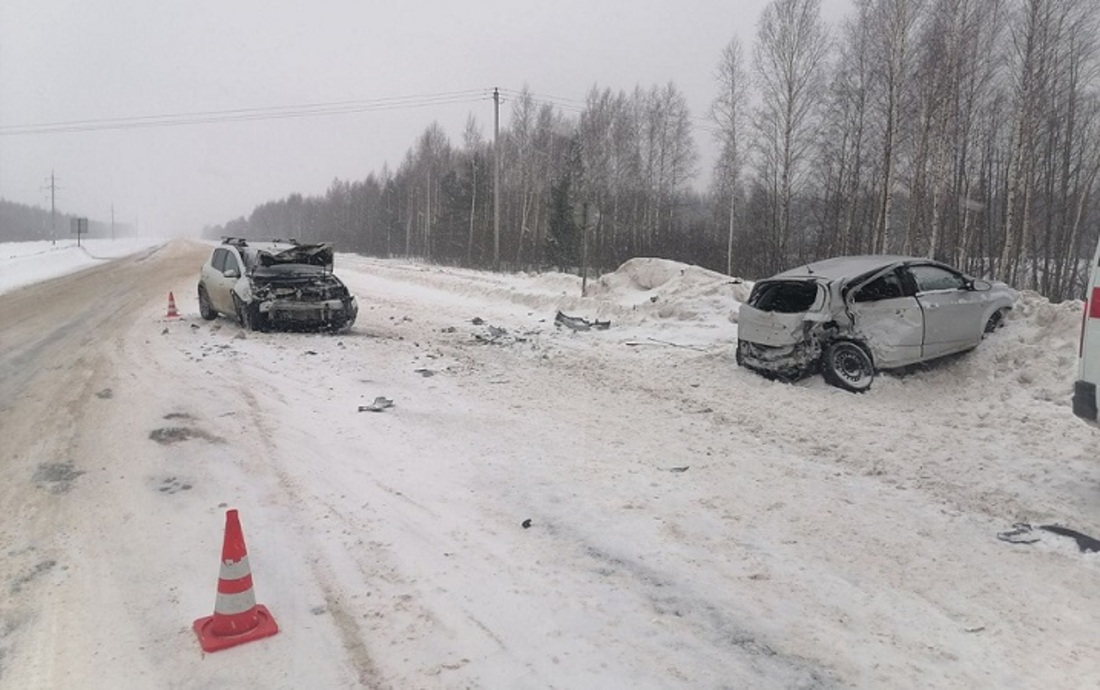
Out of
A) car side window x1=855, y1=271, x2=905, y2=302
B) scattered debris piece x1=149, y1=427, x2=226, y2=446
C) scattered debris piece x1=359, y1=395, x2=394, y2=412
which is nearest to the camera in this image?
scattered debris piece x1=149, y1=427, x2=226, y2=446

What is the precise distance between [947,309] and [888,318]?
2.62 feet

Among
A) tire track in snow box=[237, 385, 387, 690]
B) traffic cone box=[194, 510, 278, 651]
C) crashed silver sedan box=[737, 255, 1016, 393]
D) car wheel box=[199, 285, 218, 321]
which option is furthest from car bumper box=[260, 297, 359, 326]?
traffic cone box=[194, 510, 278, 651]

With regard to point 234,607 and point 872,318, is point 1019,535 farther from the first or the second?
point 234,607

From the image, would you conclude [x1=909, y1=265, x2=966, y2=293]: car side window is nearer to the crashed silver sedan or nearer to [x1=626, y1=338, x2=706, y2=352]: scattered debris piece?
the crashed silver sedan

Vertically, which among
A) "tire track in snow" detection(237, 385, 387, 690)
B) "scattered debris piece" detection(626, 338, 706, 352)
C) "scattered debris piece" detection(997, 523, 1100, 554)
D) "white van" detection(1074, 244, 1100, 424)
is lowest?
"tire track in snow" detection(237, 385, 387, 690)

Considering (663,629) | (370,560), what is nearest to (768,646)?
(663,629)

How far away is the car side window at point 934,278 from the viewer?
8523 millimetres

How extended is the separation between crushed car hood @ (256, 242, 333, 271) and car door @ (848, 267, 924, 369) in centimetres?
948

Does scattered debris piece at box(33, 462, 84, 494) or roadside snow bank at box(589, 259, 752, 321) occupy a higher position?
roadside snow bank at box(589, 259, 752, 321)

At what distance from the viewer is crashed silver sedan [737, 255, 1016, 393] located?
8305mm

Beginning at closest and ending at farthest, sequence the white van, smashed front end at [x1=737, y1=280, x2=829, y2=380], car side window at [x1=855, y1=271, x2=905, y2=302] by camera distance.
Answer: the white van → car side window at [x1=855, y1=271, x2=905, y2=302] → smashed front end at [x1=737, y1=280, x2=829, y2=380]

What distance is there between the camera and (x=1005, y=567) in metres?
3.94

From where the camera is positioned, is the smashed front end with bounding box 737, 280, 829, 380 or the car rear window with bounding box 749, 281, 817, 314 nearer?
the smashed front end with bounding box 737, 280, 829, 380

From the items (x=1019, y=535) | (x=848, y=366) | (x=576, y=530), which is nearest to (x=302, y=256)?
(x=848, y=366)
